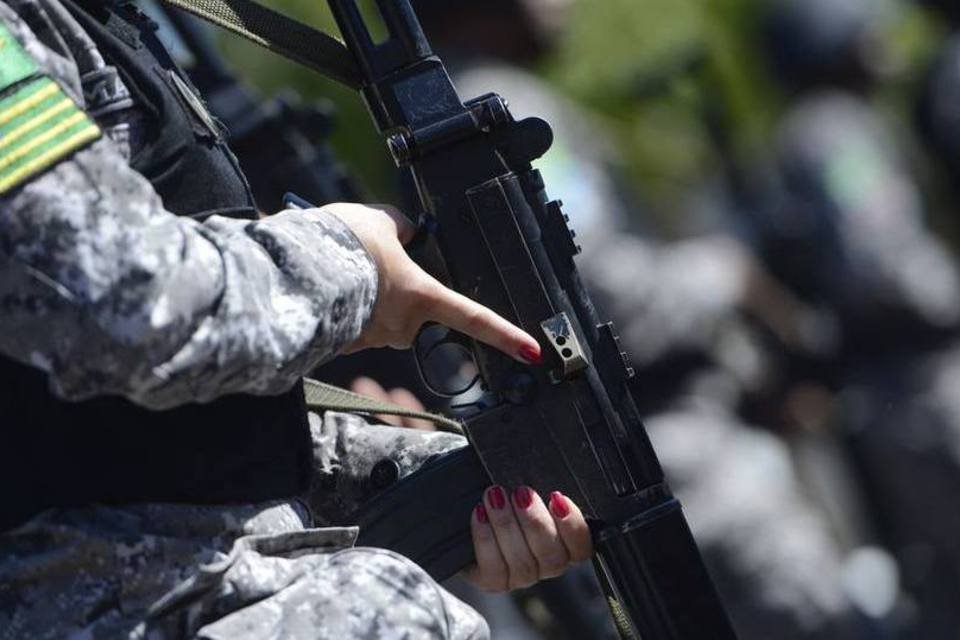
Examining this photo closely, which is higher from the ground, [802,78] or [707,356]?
[802,78]

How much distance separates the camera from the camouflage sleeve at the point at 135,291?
6.59ft

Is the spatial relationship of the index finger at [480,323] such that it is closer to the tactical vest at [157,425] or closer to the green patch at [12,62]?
the tactical vest at [157,425]

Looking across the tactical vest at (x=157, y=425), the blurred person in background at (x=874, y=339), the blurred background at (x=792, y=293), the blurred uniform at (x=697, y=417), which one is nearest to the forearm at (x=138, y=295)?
the tactical vest at (x=157, y=425)

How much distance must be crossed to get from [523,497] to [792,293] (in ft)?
14.8

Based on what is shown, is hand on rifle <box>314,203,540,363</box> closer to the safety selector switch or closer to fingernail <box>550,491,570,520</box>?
the safety selector switch

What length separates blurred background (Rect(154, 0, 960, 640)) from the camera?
214 inches

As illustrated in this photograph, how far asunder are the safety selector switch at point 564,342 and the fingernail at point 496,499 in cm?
17

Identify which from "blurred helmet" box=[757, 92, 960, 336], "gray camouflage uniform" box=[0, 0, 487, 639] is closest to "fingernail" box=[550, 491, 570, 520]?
"gray camouflage uniform" box=[0, 0, 487, 639]

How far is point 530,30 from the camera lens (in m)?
5.69

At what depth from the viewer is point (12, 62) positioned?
80.5 inches

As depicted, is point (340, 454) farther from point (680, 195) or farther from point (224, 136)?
point (680, 195)

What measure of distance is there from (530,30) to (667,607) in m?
3.19

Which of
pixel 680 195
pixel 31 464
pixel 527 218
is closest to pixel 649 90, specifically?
pixel 680 195

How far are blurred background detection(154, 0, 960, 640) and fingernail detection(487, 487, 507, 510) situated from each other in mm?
972
